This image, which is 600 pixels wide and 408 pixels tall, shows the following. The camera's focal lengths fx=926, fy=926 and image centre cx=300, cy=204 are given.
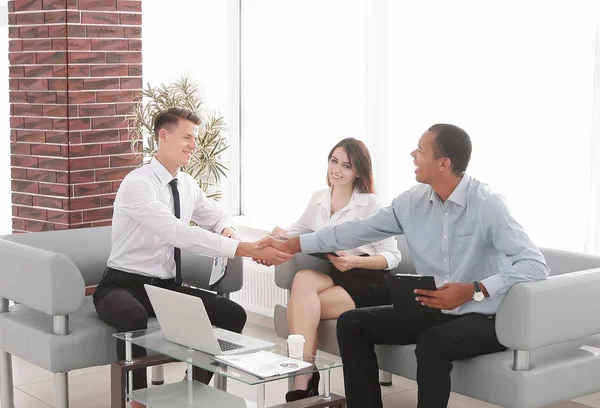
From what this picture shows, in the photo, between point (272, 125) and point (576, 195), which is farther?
point (272, 125)

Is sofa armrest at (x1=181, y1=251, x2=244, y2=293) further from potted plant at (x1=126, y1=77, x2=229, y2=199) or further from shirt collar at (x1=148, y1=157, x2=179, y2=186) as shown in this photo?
potted plant at (x1=126, y1=77, x2=229, y2=199)

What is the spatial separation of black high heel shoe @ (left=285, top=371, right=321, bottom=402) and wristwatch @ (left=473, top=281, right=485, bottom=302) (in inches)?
36.2

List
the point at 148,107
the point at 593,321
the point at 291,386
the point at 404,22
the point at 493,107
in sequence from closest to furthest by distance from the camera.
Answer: the point at 593,321, the point at 291,386, the point at 493,107, the point at 404,22, the point at 148,107

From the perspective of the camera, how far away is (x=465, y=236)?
3881 millimetres

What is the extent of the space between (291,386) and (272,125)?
2881 millimetres

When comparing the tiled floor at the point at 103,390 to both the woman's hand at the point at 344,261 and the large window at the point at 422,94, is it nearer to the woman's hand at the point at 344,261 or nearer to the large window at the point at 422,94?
the woman's hand at the point at 344,261

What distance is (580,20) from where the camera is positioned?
4.64 m

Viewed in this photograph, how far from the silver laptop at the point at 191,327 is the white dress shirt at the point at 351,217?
1066 mm

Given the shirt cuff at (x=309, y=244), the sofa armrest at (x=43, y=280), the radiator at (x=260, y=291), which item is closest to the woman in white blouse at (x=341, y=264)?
the shirt cuff at (x=309, y=244)

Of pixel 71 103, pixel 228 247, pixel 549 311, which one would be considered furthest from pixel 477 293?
pixel 71 103

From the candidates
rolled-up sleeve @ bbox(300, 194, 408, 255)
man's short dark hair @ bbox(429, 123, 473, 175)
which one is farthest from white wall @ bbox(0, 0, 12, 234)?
man's short dark hair @ bbox(429, 123, 473, 175)

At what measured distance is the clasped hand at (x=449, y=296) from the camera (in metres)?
3.71

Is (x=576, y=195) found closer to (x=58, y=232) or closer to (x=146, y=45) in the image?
(x=58, y=232)

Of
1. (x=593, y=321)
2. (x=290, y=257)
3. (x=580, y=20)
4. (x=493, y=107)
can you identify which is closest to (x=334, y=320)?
(x=290, y=257)
